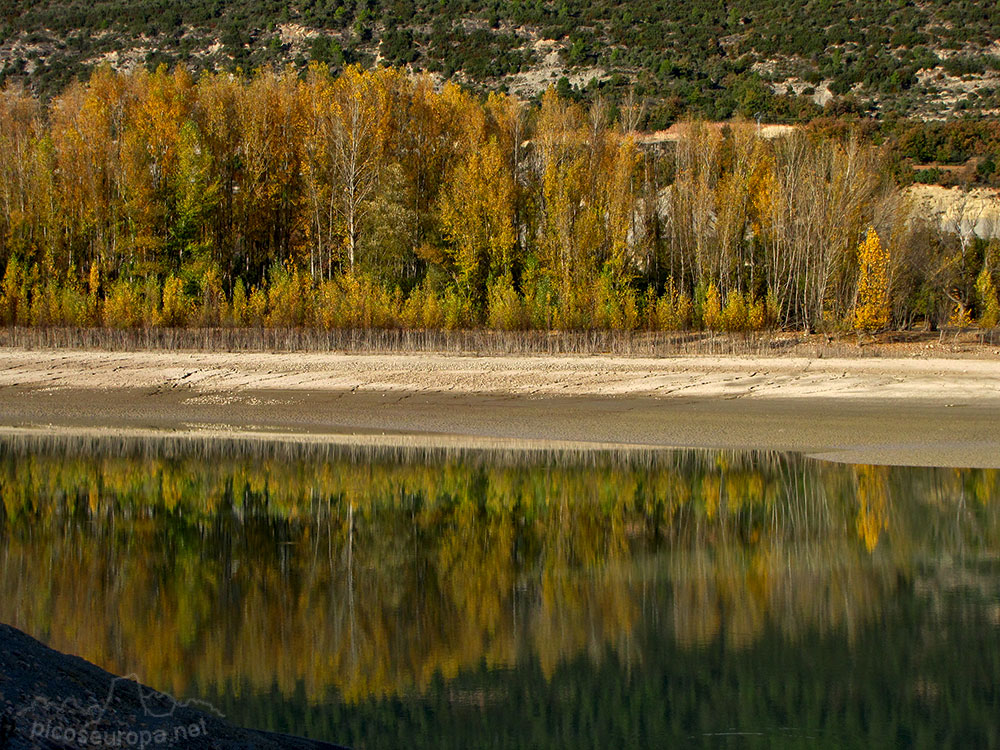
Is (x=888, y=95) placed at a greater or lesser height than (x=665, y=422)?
greater

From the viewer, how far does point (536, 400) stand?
2394cm

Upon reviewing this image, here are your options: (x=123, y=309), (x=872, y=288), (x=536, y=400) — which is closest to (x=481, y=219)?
(x=123, y=309)

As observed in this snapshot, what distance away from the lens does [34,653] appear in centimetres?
606

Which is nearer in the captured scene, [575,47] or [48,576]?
[48,576]

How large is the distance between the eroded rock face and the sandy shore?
43.8 ft

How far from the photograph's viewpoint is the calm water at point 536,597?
711 cm

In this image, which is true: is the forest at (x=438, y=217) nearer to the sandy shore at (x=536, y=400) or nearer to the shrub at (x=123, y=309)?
the shrub at (x=123, y=309)

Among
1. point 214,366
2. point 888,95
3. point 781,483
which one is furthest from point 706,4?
point 781,483

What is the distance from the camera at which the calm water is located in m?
7.11

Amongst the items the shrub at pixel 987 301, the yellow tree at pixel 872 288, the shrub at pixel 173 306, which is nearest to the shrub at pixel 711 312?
the yellow tree at pixel 872 288

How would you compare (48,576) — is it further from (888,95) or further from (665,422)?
(888,95)

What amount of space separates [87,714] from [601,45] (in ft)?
286

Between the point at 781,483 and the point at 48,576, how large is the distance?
9749 millimetres

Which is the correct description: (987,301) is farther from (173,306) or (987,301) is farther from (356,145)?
(173,306)
